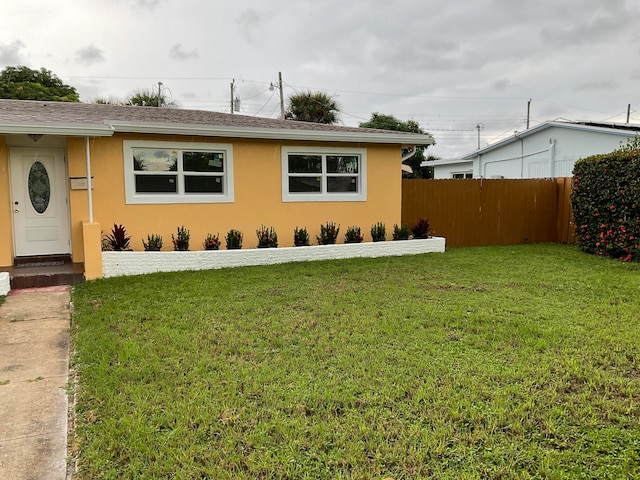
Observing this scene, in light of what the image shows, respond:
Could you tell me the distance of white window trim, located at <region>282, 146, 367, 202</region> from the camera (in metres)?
9.80

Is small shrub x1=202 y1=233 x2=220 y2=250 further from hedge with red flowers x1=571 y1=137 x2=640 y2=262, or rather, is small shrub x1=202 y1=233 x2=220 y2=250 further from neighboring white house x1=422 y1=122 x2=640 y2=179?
neighboring white house x1=422 y1=122 x2=640 y2=179

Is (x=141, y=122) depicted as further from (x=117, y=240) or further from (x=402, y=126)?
(x=402, y=126)

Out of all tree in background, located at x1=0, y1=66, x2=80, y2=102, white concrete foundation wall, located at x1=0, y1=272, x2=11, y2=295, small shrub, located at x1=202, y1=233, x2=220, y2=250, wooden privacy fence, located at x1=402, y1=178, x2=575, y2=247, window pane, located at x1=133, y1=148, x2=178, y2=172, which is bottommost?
white concrete foundation wall, located at x1=0, y1=272, x2=11, y2=295

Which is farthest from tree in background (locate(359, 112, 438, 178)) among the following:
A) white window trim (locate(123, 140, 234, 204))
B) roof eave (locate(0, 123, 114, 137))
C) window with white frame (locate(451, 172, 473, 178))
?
roof eave (locate(0, 123, 114, 137))

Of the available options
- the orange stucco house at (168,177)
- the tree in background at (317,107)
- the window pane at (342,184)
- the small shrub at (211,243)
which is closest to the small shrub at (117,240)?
the orange stucco house at (168,177)

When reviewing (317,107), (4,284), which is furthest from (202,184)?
(317,107)

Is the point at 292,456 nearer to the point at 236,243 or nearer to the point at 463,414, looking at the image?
the point at 463,414

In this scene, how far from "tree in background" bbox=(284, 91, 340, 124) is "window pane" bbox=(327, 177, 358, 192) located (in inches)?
546

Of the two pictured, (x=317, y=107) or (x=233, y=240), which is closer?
(x=233, y=240)

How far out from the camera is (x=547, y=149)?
17.8 meters

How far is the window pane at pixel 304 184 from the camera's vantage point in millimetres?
10008

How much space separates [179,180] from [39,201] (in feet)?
8.40

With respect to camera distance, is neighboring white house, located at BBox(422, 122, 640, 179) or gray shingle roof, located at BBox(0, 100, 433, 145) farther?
neighboring white house, located at BBox(422, 122, 640, 179)

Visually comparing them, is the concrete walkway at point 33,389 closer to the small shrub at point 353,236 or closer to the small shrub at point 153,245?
the small shrub at point 153,245
